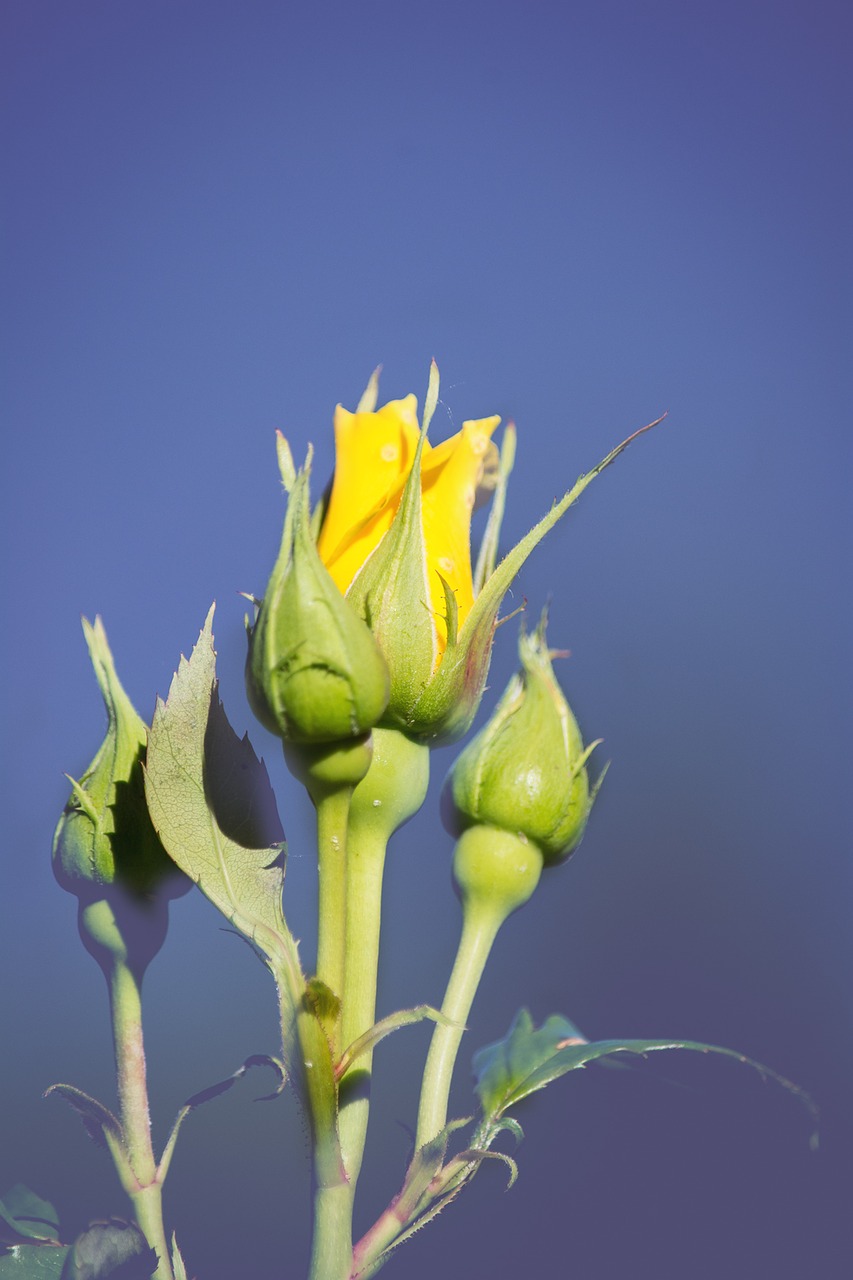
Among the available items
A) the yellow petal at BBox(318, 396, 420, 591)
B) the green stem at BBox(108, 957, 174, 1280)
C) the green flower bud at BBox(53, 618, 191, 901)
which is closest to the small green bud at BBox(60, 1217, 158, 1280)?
the green stem at BBox(108, 957, 174, 1280)

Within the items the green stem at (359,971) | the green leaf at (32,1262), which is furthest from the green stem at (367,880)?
the green leaf at (32,1262)

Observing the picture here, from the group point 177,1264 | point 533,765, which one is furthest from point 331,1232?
point 533,765

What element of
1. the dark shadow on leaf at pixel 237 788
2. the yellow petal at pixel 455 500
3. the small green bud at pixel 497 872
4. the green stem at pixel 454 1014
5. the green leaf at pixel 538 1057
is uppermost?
the yellow petal at pixel 455 500

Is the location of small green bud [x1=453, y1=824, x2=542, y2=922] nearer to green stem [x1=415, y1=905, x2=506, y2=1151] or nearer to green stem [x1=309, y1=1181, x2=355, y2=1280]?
green stem [x1=415, y1=905, x2=506, y2=1151]

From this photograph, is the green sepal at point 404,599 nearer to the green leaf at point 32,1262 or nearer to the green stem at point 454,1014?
the green stem at point 454,1014

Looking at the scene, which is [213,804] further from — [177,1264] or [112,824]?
[177,1264]
